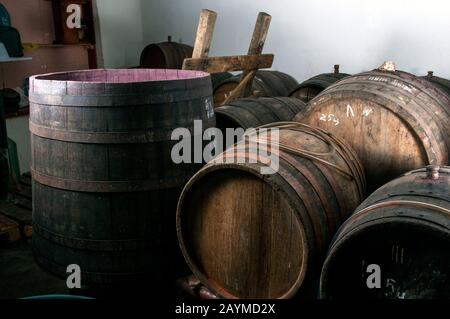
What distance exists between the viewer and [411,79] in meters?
2.67

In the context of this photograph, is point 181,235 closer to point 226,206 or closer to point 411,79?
point 226,206

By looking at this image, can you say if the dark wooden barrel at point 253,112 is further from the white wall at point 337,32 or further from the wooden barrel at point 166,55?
the wooden barrel at point 166,55

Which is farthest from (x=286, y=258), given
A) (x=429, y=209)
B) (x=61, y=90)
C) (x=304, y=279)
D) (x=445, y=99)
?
(x=445, y=99)

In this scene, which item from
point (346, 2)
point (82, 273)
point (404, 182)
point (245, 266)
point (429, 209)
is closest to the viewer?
point (429, 209)

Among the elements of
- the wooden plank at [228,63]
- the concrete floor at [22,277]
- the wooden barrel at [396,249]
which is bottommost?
the concrete floor at [22,277]

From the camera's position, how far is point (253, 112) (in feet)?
10.8

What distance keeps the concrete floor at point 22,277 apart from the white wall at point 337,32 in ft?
14.1

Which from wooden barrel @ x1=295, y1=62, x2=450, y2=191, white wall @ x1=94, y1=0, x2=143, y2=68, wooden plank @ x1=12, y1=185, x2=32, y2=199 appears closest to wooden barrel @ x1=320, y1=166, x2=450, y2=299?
wooden barrel @ x1=295, y1=62, x2=450, y2=191

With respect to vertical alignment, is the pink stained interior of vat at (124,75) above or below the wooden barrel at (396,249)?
above

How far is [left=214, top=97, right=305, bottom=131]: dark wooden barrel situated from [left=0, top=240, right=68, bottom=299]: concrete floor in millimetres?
1597

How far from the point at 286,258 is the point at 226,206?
373 mm

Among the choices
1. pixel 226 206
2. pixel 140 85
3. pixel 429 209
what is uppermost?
pixel 140 85

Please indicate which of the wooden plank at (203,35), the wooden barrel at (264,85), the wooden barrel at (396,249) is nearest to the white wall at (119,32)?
the wooden barrel at (264,85)

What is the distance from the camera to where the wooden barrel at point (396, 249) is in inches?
58.7
